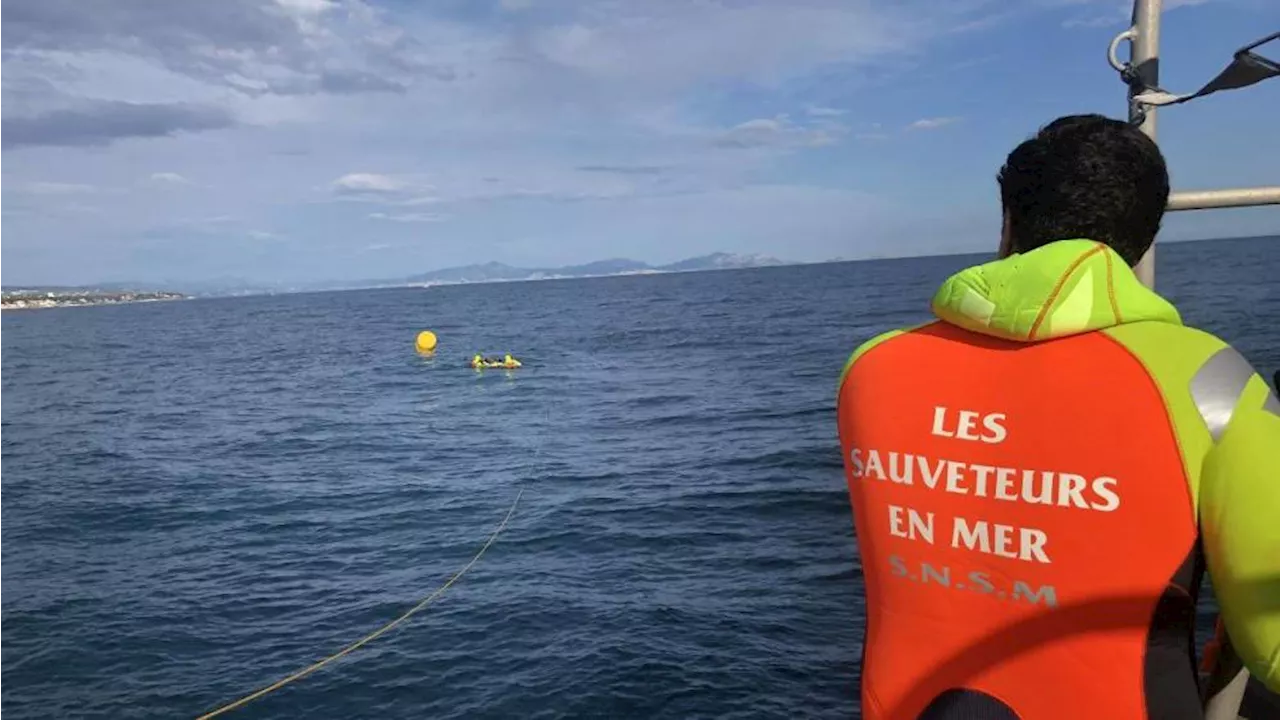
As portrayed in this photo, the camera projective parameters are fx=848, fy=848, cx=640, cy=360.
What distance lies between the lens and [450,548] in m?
19.2

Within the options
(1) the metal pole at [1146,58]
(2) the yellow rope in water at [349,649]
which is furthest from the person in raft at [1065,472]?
(2) the yellow rope in water at [349,649]

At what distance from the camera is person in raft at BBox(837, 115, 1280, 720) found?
1661mm

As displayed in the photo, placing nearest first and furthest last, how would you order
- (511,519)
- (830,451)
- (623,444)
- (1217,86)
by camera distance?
1. (1217,86)
2. (511,519)
3. (830,451)
4. (623,444)

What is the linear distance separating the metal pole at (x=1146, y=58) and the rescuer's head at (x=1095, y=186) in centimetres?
124

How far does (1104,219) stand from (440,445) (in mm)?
30737

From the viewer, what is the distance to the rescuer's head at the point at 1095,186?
1940 millimetres

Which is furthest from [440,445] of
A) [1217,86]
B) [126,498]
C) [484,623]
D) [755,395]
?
[1217,86]

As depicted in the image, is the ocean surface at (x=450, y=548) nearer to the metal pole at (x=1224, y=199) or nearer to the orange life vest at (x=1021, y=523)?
the metal pole at (x=1224, y=199)

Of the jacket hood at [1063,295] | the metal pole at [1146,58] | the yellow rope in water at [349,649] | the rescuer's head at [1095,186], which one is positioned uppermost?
the metal pole at [1146,58]

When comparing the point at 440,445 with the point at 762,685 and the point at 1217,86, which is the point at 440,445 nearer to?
the point at 762,685

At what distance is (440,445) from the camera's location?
31.3 meters

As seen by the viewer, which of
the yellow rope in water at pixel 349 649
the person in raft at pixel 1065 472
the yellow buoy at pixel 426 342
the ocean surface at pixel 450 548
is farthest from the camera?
the yellow buoy at pixel 426 342

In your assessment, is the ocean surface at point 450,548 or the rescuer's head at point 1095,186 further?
the ocean surface at point 450,548

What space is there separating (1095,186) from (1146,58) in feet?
5.13
